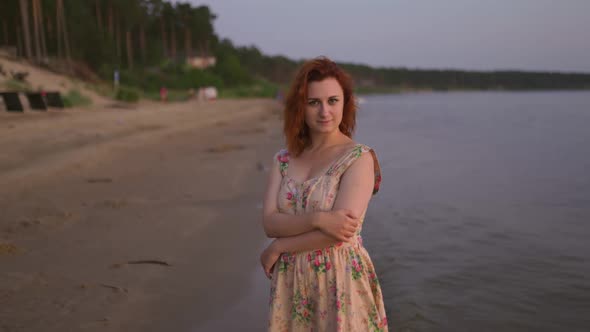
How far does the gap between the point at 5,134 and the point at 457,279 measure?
10.7 meters

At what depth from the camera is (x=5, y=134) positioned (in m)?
11.3

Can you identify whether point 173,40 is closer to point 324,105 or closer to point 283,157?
point 283,157

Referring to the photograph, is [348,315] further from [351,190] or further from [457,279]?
[457,279]

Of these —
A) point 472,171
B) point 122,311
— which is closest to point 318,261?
point 122,311

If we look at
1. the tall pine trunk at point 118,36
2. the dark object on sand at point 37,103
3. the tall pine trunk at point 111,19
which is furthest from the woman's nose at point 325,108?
the tall pine trunk at point 111,19

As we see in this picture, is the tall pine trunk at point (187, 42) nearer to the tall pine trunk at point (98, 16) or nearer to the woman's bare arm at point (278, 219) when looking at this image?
the tall pine trunk at point (98, 16)

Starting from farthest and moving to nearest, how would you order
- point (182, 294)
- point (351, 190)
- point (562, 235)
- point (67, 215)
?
point (562, 235) → point (67, 215) → point (182, 294) → point (351, 190)

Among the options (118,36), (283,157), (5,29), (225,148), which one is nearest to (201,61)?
(118,36)

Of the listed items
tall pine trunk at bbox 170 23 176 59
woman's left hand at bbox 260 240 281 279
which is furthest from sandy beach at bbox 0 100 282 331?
tall pine trunk at bbox 170 23 176 59

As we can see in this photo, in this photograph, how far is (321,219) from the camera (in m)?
1.92

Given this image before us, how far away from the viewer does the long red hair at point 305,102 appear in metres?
2.09

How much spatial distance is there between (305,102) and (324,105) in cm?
9

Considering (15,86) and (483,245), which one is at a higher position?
(15,86)

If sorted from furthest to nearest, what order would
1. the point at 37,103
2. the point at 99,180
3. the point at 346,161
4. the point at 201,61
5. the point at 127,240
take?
1. the point at 201,61
2. the point at 37,103
3. the point at 99,180
4. the point at 127,240
5. the point at 346,161
